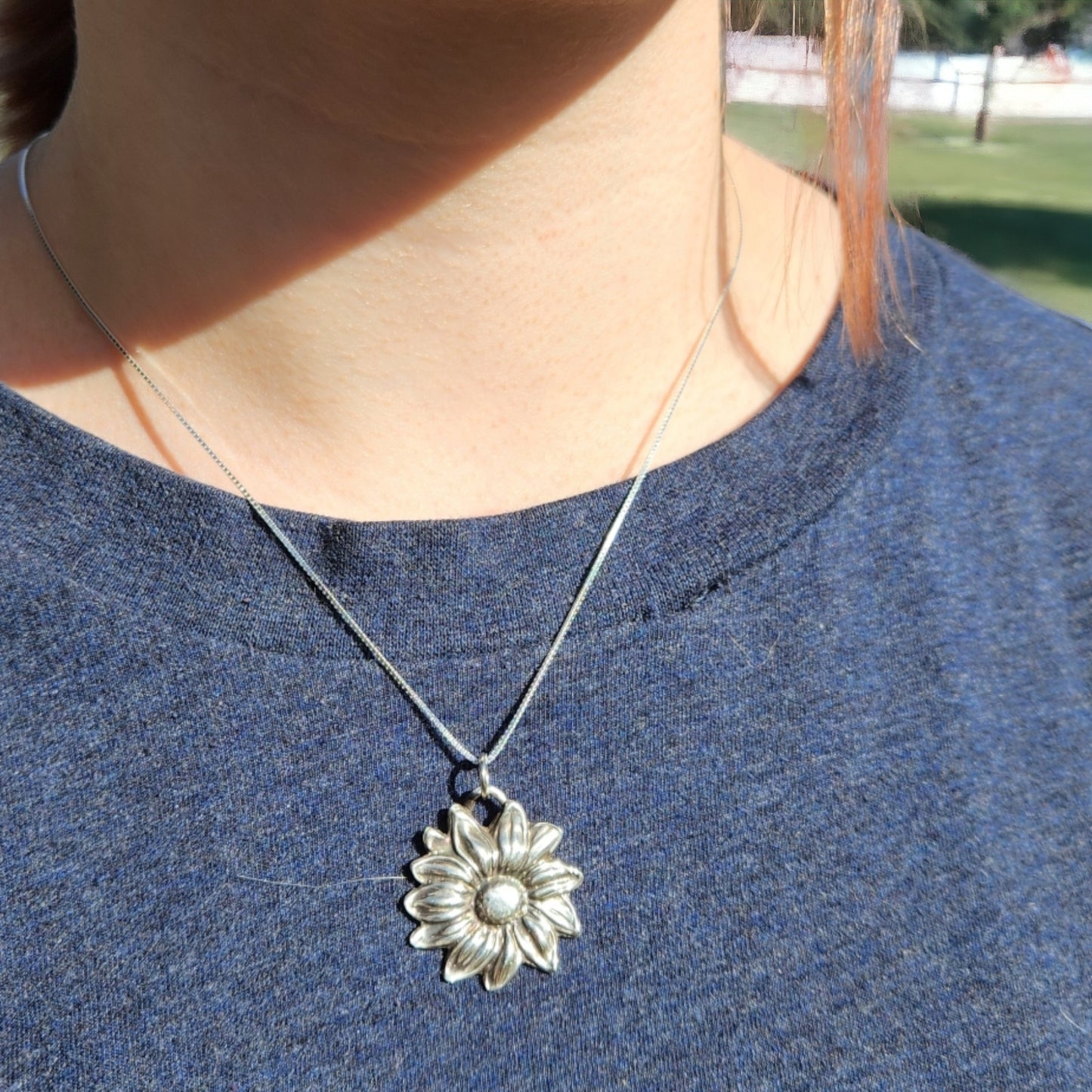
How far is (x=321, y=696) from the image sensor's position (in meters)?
0.76

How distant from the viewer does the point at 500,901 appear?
718 mm

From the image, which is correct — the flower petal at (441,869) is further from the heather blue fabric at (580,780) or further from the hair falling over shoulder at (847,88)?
the hair falling over shoulder at (847,88)

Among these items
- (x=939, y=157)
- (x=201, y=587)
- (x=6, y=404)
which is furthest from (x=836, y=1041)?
(x=939, y=157)

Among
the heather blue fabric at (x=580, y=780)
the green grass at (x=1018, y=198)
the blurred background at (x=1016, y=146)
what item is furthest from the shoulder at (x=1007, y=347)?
the green grass at (x=1018, y=198)

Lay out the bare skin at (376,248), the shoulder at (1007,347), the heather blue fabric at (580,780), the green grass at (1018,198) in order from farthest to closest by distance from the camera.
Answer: the green grass at (1018,198), the shoulder at (1007,347), the bare skin at (376,248), the heather blue fabric at (580,780)

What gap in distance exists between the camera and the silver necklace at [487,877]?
0.70 metres

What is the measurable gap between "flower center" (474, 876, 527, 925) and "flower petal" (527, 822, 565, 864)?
22 millimetres

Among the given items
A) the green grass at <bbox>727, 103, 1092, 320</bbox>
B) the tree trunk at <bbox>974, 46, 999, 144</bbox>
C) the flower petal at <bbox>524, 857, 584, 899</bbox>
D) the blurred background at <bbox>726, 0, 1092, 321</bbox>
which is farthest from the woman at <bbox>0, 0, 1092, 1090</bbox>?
the tree trunk at <bbox>974, 46, 999, 144</bbox>

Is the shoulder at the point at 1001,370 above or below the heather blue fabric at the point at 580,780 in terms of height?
above

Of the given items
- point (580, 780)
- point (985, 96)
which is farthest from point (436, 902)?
point (985, 96)

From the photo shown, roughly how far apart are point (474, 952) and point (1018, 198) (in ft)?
30.2

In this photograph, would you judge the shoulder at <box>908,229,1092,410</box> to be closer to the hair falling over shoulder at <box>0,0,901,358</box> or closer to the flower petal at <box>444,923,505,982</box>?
the hair falling over shoulder at <box>0,0,901,358</box>

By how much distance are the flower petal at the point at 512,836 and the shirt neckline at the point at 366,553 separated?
0.12 metres

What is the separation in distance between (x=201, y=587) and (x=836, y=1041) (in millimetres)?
539
